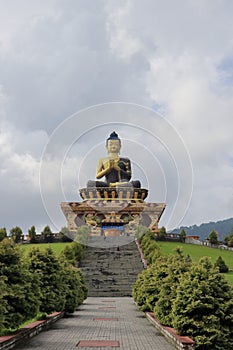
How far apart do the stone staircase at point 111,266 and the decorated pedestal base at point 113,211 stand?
23.7 feet

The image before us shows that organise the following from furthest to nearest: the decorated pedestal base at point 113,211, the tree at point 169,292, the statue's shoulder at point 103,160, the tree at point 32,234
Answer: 1. the statue's shoulder at point 103,160
2. the decorated pedestal base at point 113,211
3. the tree at point 32,234
4. the tree at point 169,292

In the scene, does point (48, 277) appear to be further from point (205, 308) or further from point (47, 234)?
point (47, 234)

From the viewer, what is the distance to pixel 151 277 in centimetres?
1516

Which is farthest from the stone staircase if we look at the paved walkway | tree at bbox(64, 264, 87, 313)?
tree at bbox(64, 264, 87, 313)

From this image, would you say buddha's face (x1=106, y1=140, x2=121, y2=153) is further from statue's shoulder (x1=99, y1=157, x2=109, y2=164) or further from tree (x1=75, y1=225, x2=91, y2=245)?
tree (x1=75, y1=225, x2=91, y2=245)

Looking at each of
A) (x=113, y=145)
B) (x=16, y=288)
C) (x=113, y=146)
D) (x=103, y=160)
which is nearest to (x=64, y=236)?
(x=103, y=160)

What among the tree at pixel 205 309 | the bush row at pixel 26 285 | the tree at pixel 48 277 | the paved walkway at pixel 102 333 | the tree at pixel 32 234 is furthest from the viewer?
the tree at pixel 32 234

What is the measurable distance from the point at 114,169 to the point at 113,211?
530 cm

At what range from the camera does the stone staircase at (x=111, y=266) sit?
1012 inches

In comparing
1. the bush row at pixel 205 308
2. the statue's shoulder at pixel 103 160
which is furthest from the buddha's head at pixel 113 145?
the bush row at pixel 205 308

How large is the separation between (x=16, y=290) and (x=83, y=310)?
9.15 m

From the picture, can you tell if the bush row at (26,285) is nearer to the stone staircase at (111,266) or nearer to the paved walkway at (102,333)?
the paved walkway at (102,333)

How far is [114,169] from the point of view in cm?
4925

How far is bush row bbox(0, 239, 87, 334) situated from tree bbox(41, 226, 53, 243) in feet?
87.0
